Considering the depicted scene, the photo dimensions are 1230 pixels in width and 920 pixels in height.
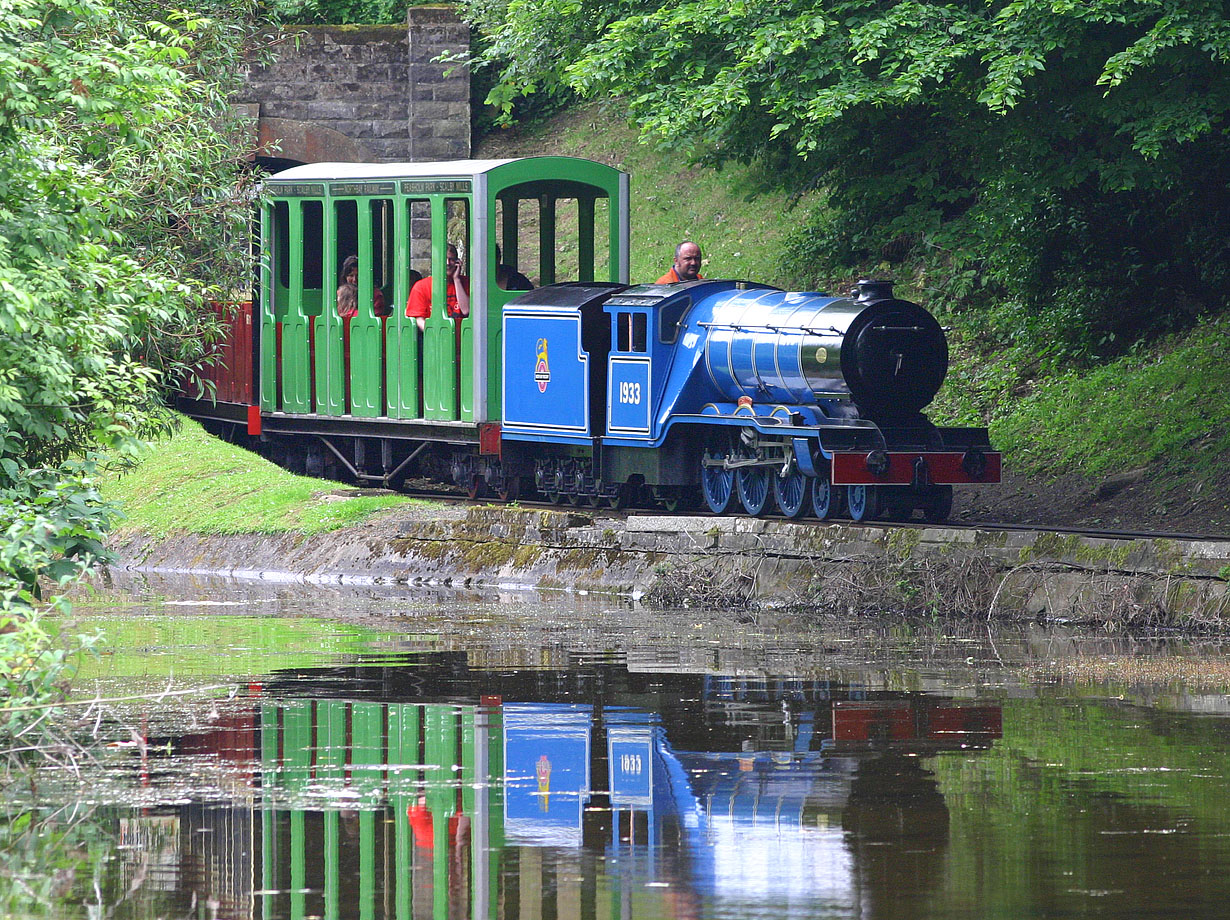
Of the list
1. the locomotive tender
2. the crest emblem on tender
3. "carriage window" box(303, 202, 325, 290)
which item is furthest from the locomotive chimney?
"carriage window" box(303, 202, 325, 290)

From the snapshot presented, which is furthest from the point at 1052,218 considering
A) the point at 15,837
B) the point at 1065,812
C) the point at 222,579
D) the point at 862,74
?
the point at 15,837

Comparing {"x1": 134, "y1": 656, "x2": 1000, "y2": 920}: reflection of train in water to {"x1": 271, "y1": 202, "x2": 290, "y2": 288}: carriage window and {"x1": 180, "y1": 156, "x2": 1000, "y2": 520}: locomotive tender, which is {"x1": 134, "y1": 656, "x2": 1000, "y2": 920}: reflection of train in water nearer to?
{"x1": 180, "y1": 156, "x2": 1000, "y2": 520}: locomotive tender

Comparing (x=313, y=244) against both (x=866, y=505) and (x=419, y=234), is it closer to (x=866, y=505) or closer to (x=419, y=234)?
(x=419, y=234)

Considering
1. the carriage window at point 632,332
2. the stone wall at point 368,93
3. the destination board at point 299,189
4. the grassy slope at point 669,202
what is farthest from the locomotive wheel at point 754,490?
the stone wall at point 368,93

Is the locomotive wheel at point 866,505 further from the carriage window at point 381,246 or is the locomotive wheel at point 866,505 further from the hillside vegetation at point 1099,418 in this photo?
the carriage window at point 381,246

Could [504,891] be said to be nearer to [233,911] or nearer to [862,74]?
[233,911]

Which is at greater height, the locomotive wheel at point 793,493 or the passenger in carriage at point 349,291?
the passenger in carriage at point 349,291

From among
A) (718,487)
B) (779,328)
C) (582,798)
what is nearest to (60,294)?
(582,798)

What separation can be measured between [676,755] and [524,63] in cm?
1505

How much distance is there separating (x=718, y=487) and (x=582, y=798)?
31.8 ft

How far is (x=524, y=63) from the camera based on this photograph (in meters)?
23.0

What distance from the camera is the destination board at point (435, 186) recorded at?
1958 centimetres

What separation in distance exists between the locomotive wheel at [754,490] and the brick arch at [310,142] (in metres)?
12.6

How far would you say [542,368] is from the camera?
19188 mm
